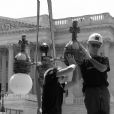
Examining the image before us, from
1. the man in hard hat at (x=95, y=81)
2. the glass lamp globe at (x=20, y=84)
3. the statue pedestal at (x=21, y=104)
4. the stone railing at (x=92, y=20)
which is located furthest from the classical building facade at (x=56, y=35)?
the man in hard hat at (x=95, y=81)

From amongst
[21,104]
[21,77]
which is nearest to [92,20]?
[21,104]

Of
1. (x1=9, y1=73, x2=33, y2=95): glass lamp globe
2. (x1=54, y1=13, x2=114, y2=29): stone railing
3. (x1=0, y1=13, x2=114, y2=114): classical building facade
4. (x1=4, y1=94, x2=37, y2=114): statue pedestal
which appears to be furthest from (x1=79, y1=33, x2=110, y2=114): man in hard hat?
(x1=54, y1=13, x2=114, y2=29): stone railing

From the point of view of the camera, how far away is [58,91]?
6578mm

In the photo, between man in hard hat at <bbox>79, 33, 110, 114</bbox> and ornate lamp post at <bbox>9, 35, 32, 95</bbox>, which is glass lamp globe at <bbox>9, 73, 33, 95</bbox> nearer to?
ornate lamp post at <bbox>9, 35, 32, 95</bbox>

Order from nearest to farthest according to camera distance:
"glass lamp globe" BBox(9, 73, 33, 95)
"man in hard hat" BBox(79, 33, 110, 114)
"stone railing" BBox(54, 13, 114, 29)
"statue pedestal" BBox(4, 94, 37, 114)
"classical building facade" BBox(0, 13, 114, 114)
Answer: "man in hard hat" BBox(79, 33, 110, 114) → "glass lamp globe" BBox(9, 73, 33, 95) → "statue pedestal" BBox(4, 94, 37, 114) → "classical building facade" BBox(0, 13, 114, 114) → "stone railing" BBox(54, 13, 114, 29)

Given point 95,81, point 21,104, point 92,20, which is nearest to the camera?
point 95,81

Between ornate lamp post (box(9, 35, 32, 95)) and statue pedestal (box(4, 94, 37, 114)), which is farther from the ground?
ornate lamp post (box(9, 35, 32, 95))

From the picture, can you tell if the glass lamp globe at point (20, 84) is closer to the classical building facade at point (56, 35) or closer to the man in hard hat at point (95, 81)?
the man in hard hat at point (95, 81)

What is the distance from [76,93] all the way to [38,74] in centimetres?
97

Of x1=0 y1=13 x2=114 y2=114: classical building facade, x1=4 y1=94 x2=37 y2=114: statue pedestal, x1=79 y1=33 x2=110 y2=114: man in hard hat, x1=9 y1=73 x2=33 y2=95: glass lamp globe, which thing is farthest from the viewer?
x1=0 y1=13 x2=114 y2=114: classical building facade

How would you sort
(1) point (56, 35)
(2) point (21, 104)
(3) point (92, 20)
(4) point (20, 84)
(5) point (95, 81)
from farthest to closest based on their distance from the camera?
1. (1) point (56, 35)
2. (3) point (92, 20)
3. (2) point (21, 104)
4. (4) point (20, 84)
5. (5) point (95, 81)

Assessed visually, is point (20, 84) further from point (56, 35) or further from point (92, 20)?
point (56, 35)

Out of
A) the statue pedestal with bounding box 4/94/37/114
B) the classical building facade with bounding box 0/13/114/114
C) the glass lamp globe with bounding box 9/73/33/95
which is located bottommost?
the statue pedestal with bounding box 4/94/37/114

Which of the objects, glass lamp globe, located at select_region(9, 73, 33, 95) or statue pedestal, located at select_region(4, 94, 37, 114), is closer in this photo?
glass lamp globe, located at select_region(9, 73, 33, 95)
